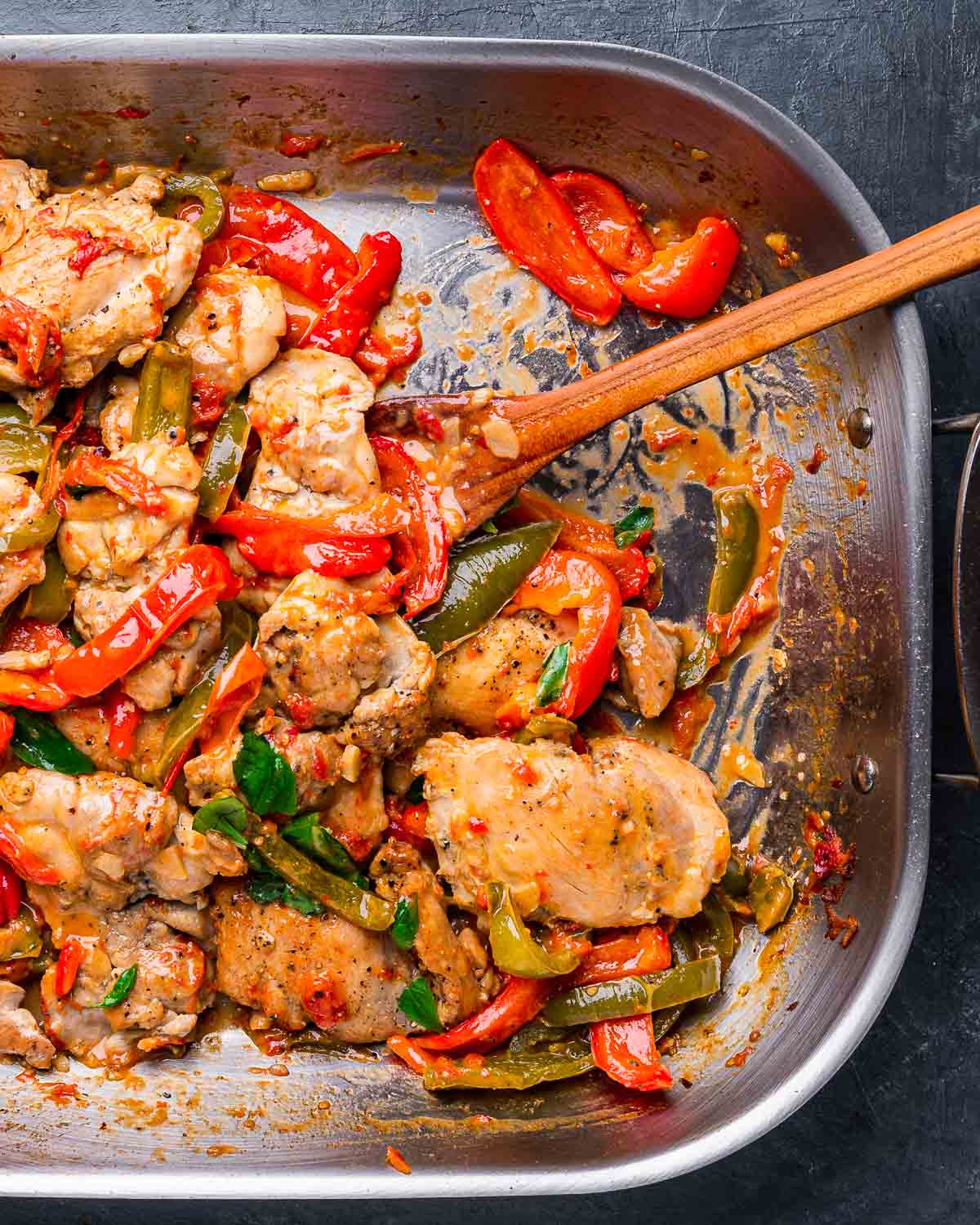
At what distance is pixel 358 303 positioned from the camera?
3.54 m

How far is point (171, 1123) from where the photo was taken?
3.30 metres

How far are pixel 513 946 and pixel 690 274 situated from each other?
2.30 m

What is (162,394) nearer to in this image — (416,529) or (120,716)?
(416,529)

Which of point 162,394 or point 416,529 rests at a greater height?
point 162,394

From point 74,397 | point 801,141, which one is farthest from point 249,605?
point 801,141

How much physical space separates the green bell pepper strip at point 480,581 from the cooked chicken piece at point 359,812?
45cm

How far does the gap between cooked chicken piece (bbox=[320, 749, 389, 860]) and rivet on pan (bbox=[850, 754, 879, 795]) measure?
1.58m

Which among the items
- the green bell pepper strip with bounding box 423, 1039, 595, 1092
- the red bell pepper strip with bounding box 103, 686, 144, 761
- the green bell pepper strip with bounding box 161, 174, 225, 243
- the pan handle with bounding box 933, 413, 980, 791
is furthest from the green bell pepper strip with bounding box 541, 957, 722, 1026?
the green bell pepper strip with bounding box 161, 174, 225, 243

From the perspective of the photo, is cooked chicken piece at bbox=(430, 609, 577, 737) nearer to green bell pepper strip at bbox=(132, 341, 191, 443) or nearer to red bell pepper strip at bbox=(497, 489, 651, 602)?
red bell pepper strip at bbox=(497, 489, 651, 602)

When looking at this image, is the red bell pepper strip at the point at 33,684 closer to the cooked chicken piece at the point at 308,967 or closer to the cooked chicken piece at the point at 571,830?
the cooked chicken piece at the point at 308,967

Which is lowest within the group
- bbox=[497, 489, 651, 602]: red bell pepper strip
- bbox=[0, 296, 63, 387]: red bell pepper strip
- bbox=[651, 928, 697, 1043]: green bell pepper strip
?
bbox=[651, 928, 697, 1043]: green bell pepper strip

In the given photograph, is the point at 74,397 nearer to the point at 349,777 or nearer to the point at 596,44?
the point at 349,777

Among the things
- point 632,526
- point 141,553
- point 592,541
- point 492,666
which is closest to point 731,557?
point 632,526

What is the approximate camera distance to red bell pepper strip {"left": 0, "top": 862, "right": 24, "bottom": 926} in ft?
10.5
